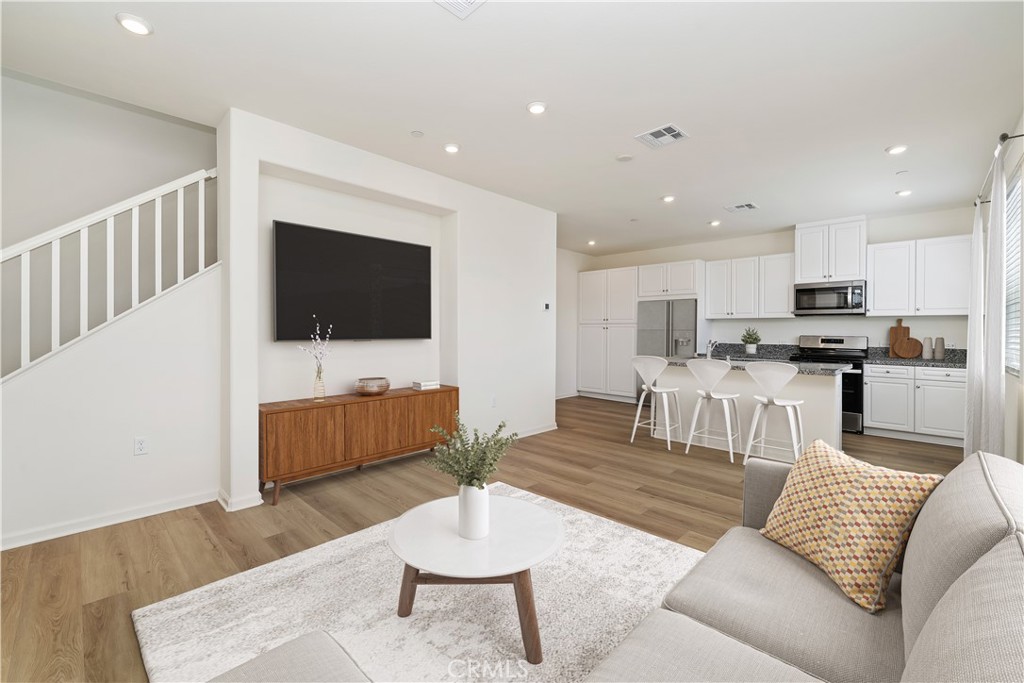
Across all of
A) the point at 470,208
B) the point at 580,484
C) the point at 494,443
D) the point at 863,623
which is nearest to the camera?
the point at 863,623

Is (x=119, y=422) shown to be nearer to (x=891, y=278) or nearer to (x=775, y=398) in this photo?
(x=775, y=398)

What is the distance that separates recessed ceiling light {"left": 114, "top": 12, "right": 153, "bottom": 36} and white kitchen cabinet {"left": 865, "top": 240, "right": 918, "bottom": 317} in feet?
22.5

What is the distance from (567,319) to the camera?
7.82 meters

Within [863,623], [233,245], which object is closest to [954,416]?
[863,623]

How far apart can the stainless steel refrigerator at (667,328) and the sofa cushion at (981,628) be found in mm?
6024

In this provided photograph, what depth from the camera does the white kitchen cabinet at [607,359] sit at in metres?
7.27

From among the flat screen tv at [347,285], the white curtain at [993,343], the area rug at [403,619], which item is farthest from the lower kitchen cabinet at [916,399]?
the flat screen tv at [347,285]

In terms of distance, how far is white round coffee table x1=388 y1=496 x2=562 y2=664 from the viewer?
152cm

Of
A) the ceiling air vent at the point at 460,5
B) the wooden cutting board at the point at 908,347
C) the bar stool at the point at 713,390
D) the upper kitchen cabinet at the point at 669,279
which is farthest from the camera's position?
the upper kitchen cabinet at the point at 669,279

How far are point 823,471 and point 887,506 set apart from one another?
22 cm

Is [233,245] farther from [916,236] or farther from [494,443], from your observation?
[916,236]

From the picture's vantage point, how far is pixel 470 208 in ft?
14.8

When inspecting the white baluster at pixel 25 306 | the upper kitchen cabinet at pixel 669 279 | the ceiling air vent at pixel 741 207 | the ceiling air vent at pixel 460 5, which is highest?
the ceiling air vent at pixel 741 207

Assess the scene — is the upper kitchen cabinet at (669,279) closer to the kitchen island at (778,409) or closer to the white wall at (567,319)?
the white wall at (567,319)
